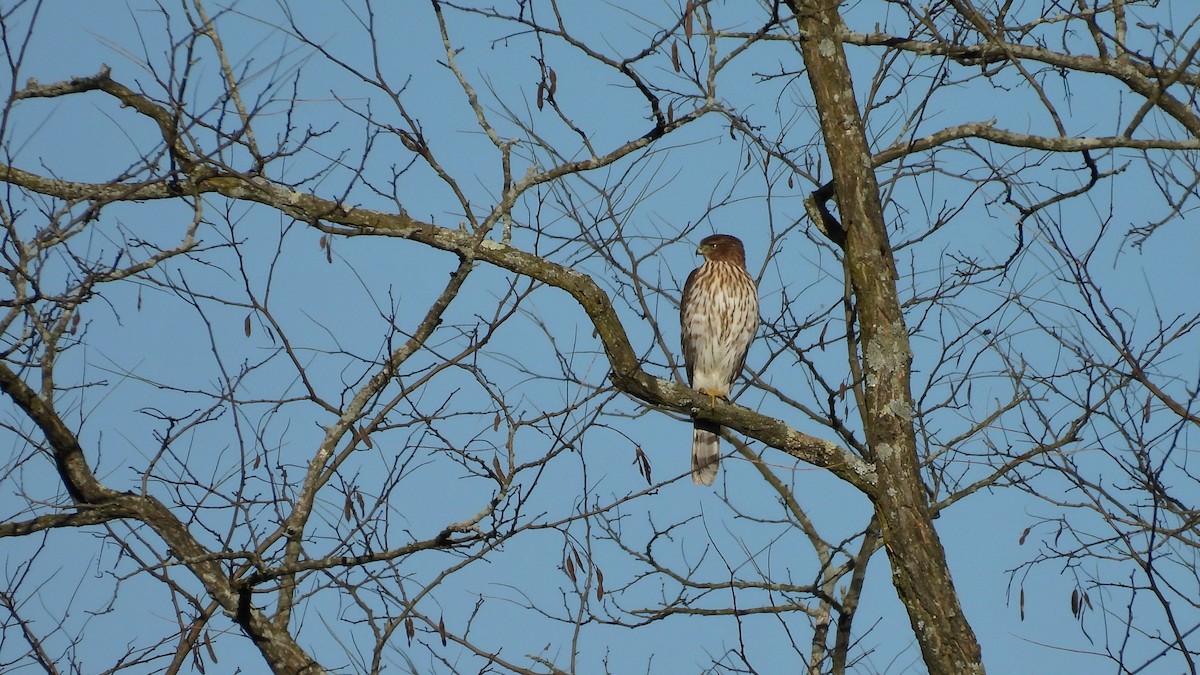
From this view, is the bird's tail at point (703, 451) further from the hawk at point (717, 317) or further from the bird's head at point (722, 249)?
the bird's head at point (722, 249)

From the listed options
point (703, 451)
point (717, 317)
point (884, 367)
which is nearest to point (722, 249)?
point (717, 317)

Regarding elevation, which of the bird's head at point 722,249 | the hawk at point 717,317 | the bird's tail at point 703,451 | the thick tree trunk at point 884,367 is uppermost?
the bird's head at point 722,249

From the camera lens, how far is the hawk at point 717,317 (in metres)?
6.95

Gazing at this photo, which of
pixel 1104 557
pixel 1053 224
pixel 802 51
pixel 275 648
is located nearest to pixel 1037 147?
pixel 1053 224

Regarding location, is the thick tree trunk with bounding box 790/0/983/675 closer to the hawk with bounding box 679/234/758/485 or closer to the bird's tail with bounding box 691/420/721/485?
the bird's tail with bounding box 691/420/721/485

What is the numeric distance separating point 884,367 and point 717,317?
3.16 metres

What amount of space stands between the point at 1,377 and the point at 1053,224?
3.69 metres

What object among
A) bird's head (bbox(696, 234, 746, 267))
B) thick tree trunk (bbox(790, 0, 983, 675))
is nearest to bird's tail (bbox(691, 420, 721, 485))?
bird's head (bbox(696, 234, 746, 267))

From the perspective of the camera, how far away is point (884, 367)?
12.6ft

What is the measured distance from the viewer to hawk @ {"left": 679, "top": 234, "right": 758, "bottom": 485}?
695 cm

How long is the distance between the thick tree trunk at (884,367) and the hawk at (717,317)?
2.93 meters

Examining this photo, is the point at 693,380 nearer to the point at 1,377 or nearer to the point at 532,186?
the point at 532,186

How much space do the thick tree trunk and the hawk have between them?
9.62ft

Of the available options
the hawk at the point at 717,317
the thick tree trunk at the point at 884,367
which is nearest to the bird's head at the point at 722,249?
the hawk at the point at 717,317
